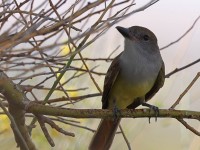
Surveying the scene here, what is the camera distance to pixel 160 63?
4.66 feet

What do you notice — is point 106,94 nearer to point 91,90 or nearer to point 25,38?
point 91,90

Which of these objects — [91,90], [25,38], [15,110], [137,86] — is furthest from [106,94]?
[25,38]

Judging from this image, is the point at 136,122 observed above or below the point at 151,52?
below

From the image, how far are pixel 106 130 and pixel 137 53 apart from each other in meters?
0.26

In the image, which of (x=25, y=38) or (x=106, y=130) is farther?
(x=106, y=130)

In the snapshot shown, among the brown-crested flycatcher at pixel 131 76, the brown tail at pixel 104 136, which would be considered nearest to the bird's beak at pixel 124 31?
the brown-crested flycatcher at pixel 131 76

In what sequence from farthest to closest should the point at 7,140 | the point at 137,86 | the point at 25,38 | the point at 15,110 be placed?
the point at 7,140 → the point at 137,86 → the point at 15,110 → the point at 25,38

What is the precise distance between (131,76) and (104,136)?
200mm

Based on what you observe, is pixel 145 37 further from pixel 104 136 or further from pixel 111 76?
pixel 104 136

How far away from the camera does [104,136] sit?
1362 millimetres

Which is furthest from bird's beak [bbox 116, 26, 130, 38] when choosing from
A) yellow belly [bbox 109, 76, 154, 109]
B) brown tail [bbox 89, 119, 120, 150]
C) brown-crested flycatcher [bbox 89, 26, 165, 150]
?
brown tail [bbox 89, 119, 120, 150]

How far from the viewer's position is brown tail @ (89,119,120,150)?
1307 millimetres

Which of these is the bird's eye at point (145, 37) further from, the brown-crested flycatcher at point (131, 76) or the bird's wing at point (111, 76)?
the bird's wing at point (111, 76)

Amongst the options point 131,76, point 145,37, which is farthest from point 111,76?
point 145,37
